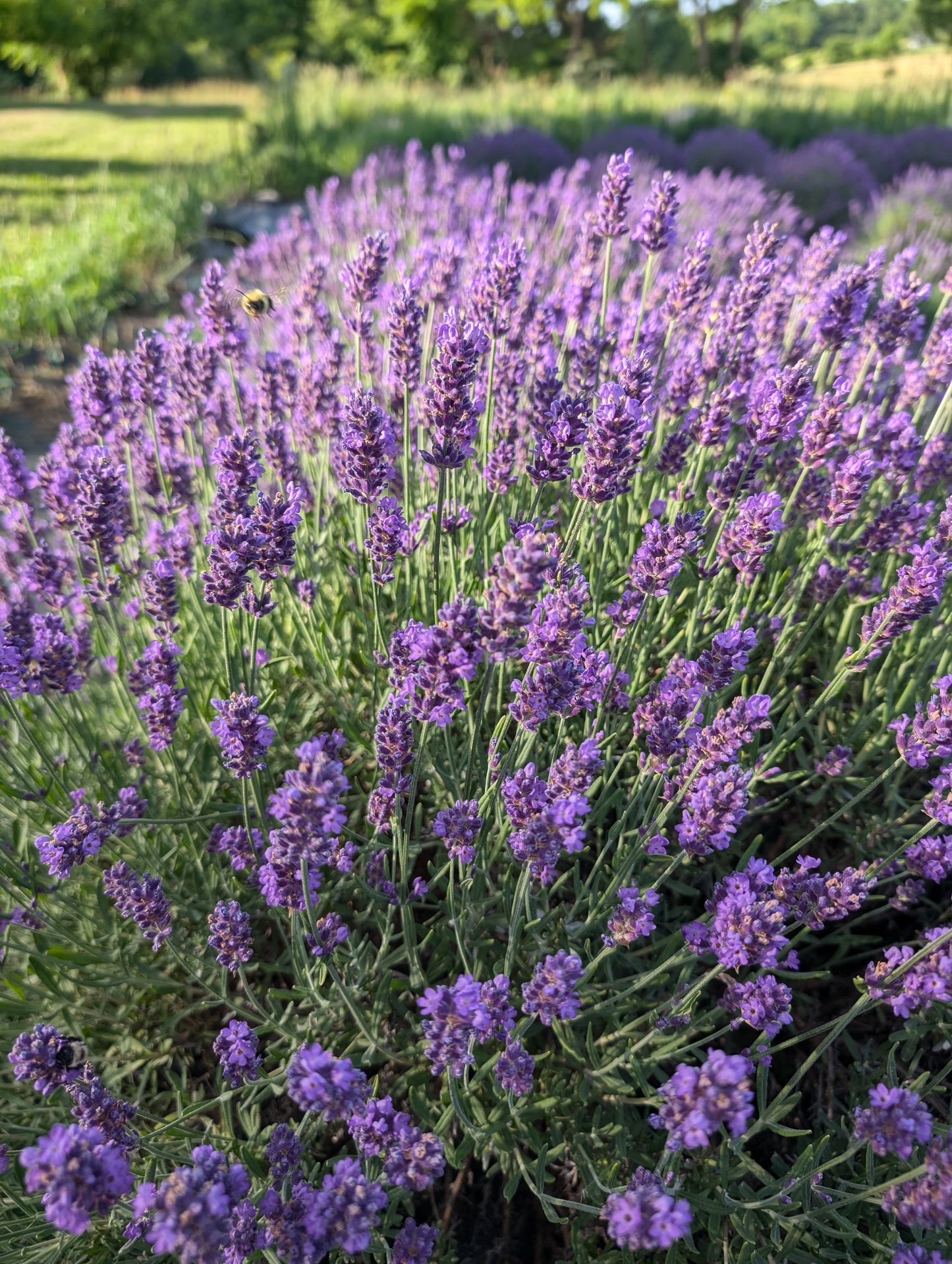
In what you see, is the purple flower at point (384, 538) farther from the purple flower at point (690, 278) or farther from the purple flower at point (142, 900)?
the purple flower at point (690, 278)

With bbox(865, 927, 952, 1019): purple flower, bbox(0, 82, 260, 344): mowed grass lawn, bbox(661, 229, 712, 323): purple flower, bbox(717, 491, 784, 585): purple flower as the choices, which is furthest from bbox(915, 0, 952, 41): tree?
bbox(865, 927, 952, 1019): purple flower

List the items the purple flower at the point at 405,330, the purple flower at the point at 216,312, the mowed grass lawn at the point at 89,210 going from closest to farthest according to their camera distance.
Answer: the purple flower at the point at 405,330, the purple flower at the point at 216,312, the mowed grass lawn at the point at 89,210

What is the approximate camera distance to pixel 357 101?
14.7 meters

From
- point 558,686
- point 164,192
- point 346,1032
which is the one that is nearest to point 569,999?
point 558,686

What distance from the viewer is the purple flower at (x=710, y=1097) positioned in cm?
118

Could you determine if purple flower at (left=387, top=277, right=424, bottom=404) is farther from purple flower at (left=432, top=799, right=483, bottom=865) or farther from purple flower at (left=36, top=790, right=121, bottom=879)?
purple flower at (left=36, top=790, right=121, bottom=879)

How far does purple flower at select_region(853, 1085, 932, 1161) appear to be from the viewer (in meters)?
1.34

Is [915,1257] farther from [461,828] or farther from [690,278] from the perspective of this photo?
[690,278]

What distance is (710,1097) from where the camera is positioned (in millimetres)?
1197

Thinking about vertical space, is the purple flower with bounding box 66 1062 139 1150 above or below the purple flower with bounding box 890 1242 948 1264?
above

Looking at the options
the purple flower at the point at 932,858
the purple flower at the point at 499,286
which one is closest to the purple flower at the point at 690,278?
the purple flower at the point at 499,286

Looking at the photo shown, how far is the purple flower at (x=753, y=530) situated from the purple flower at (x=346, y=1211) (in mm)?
1429

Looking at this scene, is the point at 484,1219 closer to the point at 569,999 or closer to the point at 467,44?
the point at 569,999

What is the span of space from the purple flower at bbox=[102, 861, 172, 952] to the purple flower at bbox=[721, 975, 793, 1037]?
3.88ft
